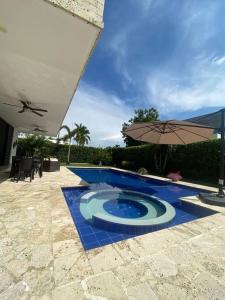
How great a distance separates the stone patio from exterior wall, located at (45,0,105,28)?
338 cm

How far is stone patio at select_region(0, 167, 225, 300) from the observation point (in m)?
1.65

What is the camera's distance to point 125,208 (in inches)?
221

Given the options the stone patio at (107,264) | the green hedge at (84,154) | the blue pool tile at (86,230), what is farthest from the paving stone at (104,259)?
the green hedge at (84,154)

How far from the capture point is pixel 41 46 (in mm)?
3143

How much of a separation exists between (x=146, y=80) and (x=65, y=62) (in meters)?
8.64

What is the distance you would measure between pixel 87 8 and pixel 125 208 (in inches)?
212

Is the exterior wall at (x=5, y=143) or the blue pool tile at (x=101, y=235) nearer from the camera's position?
the blue pool tile at (x=101, y=235)

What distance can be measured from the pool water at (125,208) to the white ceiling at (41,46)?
13.9ft

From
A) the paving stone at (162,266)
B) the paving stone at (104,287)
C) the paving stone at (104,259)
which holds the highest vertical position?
the paving stone at (162,266)

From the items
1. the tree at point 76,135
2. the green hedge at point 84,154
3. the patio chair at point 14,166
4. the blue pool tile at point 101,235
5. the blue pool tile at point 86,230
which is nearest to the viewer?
the blue pool tile at point 101,235

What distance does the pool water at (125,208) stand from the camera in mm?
5070

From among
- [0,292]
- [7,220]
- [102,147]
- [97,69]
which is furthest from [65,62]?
[102,147]

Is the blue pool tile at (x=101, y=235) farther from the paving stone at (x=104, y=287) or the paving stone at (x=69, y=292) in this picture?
the paving stone at (x=69, y=292)

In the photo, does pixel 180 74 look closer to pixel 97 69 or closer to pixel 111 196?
pixel 97 69
